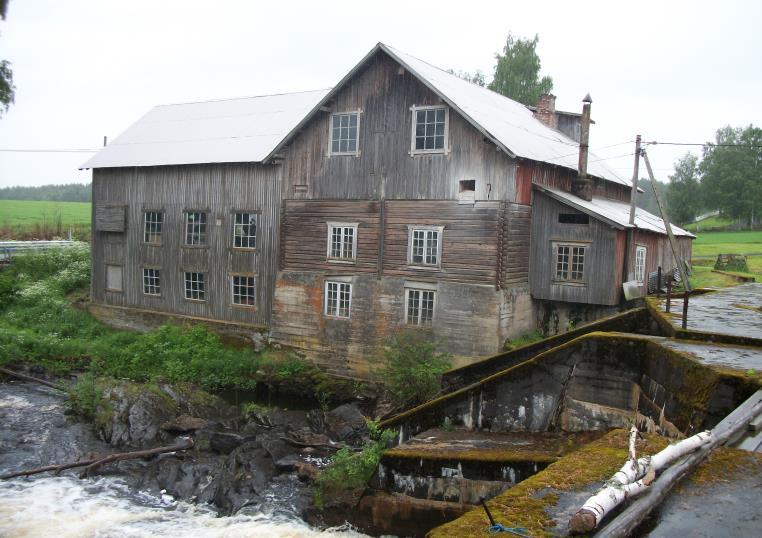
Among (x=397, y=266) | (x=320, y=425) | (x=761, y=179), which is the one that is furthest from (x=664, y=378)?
(x=761, y=179)

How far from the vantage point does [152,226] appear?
25938mm

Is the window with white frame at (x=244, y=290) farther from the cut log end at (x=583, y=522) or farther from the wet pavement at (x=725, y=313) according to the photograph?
the cut log end at (x=583, y=522)

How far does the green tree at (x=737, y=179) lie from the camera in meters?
53.8

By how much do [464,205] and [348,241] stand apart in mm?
4182

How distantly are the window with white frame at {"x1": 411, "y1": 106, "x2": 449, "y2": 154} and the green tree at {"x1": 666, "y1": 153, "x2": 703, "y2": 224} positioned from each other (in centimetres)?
4493

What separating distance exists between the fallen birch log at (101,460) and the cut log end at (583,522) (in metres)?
12.3

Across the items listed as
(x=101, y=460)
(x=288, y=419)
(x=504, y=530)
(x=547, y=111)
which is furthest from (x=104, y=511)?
(x=547, y=111)

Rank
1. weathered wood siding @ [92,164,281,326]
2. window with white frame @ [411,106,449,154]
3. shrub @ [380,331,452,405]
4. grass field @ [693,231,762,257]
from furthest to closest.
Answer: grass field @ [693,231,762,257] → weathered wood siding @ [92,164,281,326] → window with white frame @ [411,106,449,154] → shrub @ [380,331,452,405]

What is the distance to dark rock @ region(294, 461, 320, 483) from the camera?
13.1 metres

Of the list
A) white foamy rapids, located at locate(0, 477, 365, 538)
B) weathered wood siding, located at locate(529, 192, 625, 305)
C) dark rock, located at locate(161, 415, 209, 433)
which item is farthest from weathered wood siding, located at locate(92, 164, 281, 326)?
white foamy rapids, located at locate(0, 477, 365, 538)

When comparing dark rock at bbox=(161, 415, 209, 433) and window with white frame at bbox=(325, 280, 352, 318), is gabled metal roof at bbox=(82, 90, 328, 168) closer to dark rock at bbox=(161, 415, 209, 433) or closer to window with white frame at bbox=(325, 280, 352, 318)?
window with white frame at bbox=(325, 280, 352, 318)

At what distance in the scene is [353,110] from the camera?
2025cm

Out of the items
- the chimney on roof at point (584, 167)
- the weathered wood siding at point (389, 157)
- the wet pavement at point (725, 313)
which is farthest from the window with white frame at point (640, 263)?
the weathered wood siding at point (389, 157)

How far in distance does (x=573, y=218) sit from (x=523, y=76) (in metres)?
26.3
